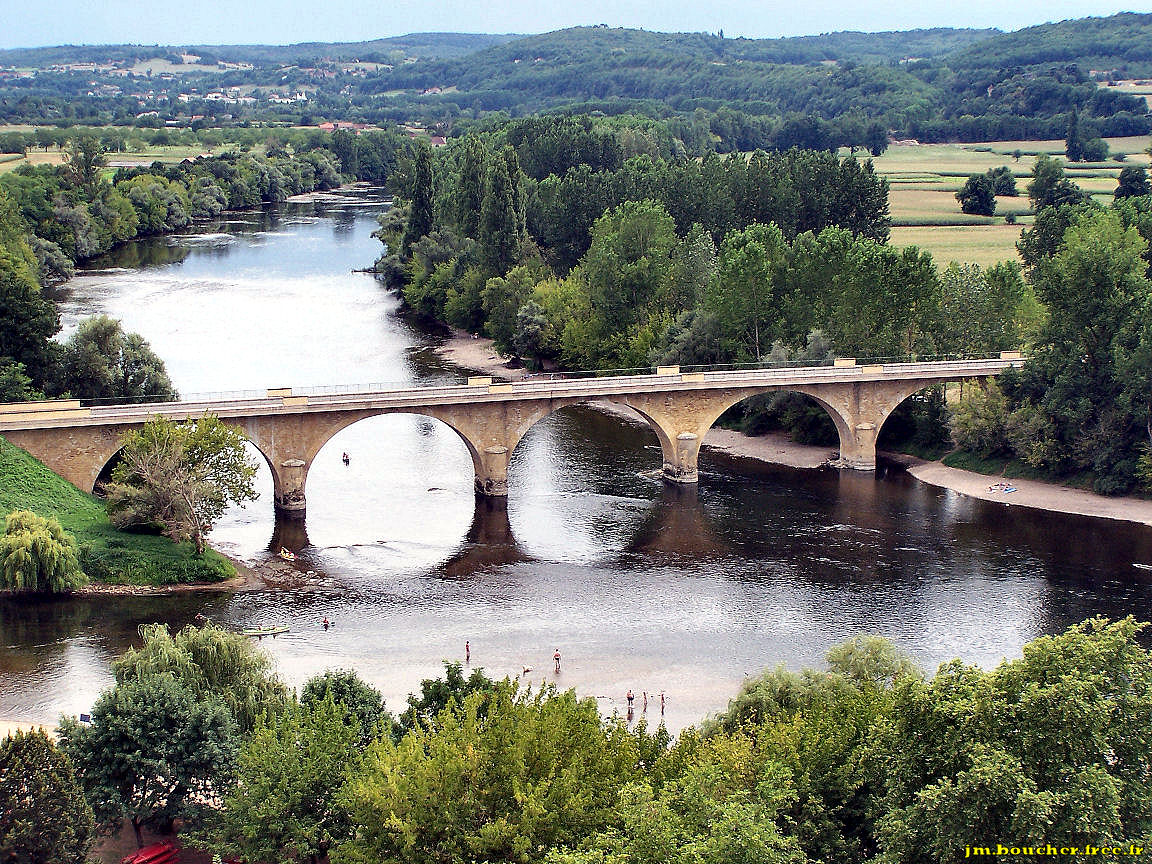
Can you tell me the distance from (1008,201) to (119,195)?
91.4 m

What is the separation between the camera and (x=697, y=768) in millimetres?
32875

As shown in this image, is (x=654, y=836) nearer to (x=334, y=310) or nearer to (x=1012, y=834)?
(x=1012, y=834)

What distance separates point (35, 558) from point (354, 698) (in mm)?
21811

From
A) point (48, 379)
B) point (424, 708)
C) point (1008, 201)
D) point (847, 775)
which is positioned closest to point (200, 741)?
point (424, 708)

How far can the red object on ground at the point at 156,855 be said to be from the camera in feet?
120

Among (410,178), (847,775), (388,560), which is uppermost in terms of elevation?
(410,178)

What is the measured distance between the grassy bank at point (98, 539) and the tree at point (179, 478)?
30.0 inches

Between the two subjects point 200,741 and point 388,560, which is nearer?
point 200,741

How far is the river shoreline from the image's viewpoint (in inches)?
2808

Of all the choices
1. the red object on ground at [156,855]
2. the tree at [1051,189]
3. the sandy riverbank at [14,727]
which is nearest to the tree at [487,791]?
the red object on ground at [156,855]

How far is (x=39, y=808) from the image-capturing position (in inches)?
1351

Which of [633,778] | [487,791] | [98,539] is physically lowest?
[98,539]

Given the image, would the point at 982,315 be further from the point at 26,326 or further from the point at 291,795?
the point at 291,795

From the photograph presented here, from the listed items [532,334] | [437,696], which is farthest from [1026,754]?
[532,334]
